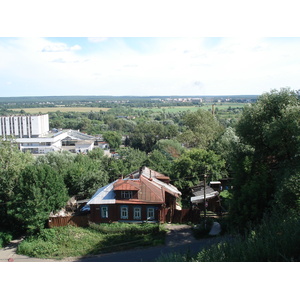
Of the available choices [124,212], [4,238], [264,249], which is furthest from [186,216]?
[264,249]

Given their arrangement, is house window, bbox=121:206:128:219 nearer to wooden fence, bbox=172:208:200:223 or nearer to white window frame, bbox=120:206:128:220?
white window frame, bbox=120:206:128:220

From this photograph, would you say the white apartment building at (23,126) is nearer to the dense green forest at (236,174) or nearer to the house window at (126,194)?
the dense green forest at (236,174)

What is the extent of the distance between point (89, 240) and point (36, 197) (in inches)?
128

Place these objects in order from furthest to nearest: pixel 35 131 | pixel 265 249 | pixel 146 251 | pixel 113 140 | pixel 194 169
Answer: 1. pixel 35 131
2. pixel 113 140
3. pixel 194 169
4. pixel 146 251
5. pixel 265 249

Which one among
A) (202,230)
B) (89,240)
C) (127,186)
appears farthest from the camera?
(127,186)

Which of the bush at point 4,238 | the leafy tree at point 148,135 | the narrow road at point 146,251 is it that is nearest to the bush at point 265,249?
the narrow road at point 146,251

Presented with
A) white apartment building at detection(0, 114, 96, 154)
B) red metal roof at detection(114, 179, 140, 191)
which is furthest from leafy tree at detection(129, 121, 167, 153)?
red metal roof at detection(114, 179, 140, 191)

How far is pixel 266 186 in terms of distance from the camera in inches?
444

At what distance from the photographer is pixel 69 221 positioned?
15562mm

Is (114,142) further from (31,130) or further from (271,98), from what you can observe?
(271,98)

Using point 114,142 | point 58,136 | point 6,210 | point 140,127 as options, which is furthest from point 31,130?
point 6,210

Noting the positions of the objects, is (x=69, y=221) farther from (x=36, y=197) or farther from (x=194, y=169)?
(x=194, y=169)

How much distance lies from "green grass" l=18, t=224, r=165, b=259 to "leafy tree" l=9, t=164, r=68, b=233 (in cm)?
81

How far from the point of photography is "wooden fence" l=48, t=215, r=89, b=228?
50.2 ft
